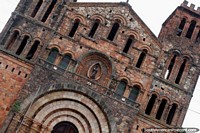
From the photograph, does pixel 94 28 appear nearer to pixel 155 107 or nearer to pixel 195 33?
pixel 155 107

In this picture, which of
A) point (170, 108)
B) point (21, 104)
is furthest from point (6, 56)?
point (170, 108)

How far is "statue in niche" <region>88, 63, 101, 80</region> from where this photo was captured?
26266 millimetres

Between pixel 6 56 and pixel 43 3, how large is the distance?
6.12 meters

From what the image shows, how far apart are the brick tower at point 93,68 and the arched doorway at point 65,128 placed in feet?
0.24

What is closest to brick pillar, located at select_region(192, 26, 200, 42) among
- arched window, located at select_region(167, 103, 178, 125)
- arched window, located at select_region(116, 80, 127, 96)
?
arched window, located at select_region(167, 103, 178, 125)

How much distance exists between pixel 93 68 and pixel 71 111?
4192mm

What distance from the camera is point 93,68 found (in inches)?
1048

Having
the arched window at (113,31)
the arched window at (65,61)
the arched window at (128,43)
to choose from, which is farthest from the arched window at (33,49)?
the arched window at (128,43)

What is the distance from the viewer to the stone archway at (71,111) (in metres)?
24.0

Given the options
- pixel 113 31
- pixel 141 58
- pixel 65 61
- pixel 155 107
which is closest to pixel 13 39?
pixel 65 61

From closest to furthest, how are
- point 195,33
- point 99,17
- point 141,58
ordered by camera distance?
point 141,58, point 99,17, point 195,33

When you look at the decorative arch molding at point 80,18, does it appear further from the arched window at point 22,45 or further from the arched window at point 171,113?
the arched window at point 171,113

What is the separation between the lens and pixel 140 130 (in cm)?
2600

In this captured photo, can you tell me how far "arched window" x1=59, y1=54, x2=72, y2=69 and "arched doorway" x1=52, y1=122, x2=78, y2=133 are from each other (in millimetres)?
4564
